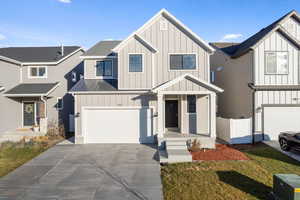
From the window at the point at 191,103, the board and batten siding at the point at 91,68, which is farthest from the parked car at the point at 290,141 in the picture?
the board and batten siding at the point at 91,68

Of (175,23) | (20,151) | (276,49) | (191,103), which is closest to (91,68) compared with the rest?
(175,23)

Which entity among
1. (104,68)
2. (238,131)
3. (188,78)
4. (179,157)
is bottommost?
(179,157)

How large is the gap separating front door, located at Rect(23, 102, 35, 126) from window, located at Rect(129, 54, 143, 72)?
922cm

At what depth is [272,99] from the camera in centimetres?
1292

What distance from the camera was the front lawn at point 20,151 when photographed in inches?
360

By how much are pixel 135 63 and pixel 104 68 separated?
2.79 m

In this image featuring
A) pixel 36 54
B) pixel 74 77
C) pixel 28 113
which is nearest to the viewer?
pixel 28 113

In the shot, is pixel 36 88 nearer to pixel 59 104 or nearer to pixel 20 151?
pixel 59 104

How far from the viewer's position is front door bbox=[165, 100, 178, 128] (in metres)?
14.2

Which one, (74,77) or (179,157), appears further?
(74,77)

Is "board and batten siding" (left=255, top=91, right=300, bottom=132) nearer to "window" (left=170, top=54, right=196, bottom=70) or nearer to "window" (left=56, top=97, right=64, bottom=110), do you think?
"window" (left=170, top=54, right=196, bottom=70)

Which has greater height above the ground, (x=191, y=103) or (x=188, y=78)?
(x=188, y=78)

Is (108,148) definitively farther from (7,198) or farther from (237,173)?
(237,173)

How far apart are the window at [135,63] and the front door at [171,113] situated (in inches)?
123
